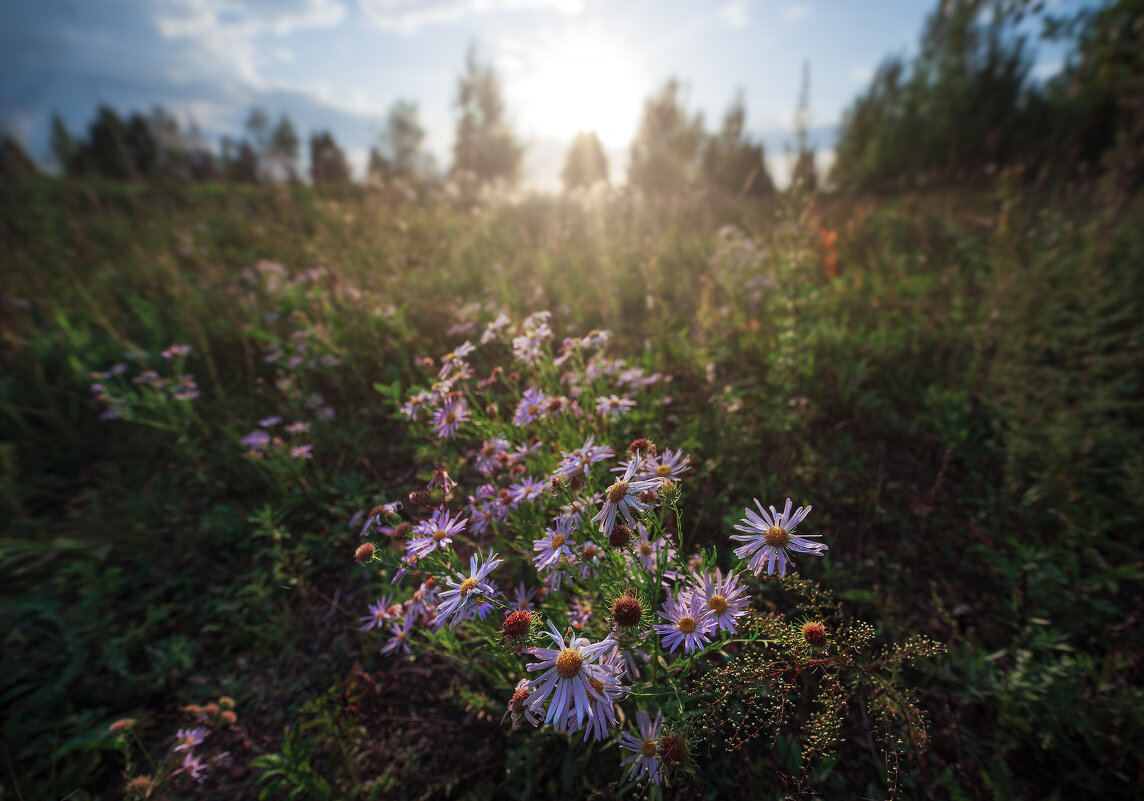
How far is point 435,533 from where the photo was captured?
1.10 m

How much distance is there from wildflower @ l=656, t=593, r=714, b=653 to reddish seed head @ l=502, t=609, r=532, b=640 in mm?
276

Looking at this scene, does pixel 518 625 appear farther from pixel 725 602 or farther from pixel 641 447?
pixel 641 447

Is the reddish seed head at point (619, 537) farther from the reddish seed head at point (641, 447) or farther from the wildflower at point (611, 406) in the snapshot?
the wildflower at point (611, 406)

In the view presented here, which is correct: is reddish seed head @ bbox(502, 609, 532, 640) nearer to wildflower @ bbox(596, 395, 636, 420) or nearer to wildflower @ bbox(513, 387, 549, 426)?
wildflower @ bbox(513, 387, 549, 426)

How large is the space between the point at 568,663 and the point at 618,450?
3.83 ft

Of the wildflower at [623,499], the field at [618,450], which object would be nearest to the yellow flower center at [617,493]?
the wildflower at [623,499]

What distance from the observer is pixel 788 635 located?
0.92 meters

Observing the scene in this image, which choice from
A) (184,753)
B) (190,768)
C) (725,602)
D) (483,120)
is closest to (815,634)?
(725,602)

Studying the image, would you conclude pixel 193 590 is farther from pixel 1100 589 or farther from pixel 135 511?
pixel 1100 589

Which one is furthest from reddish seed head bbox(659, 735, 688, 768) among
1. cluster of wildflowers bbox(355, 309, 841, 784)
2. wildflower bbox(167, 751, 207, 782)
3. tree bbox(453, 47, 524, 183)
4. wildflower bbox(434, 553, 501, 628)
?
tree bbox(453, 47, 524, 183)

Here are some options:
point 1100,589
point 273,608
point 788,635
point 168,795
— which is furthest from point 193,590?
point 1100,589

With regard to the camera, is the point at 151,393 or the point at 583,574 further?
the point at 151,393

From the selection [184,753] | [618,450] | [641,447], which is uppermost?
[641,447]

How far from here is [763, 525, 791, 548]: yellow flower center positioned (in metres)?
0.95
